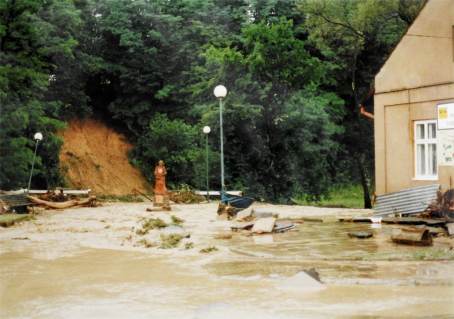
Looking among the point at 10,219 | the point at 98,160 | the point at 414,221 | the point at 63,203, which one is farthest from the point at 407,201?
the point at 98,160

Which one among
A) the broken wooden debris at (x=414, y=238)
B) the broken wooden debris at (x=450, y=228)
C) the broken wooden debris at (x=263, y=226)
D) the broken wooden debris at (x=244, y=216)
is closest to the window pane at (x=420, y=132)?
the broken wooden debris at (x=450, y=228)

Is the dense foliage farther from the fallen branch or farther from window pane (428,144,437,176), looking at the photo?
window pane (428,144,437,176)

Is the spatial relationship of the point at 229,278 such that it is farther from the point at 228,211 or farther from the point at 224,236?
the point at 228,211

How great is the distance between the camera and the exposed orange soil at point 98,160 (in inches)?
1646

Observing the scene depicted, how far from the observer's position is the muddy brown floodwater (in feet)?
23.4

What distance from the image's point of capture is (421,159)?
62.5ft

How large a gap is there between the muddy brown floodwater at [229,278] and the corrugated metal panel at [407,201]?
9.78 ft

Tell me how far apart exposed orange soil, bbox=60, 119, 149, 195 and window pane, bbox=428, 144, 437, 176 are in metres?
26.1

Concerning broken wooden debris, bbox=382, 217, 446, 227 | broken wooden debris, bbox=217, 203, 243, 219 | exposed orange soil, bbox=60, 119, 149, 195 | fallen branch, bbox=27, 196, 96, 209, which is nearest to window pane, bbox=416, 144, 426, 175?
broken wooden debris, bbox=382, 217, 446, 227

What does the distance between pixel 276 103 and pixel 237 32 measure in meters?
9.20

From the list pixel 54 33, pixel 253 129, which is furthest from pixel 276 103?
pixel 54 33

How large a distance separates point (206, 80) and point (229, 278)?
28.5 m

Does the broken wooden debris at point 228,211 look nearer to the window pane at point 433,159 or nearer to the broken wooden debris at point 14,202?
the window pane at point 433,159

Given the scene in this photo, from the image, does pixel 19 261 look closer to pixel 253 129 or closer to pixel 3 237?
pixel 3 237
